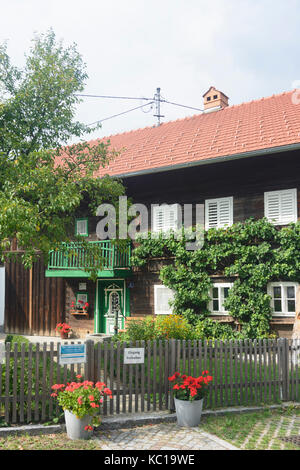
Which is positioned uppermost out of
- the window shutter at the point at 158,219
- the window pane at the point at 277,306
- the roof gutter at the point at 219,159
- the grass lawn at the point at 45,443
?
the roof gutter at the point at 219,159

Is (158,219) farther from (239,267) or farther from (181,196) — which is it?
(239,267)

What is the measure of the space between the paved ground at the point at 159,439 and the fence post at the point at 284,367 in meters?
2.39

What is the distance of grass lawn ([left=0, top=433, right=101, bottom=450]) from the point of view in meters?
5.85

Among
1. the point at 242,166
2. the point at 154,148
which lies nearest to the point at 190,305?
the point at 242,166

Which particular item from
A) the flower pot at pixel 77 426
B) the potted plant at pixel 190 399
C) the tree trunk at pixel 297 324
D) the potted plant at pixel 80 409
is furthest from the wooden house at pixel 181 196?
the flower pot at pixel 77 426

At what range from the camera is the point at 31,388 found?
22.0 ft

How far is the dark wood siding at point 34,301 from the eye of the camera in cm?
1728

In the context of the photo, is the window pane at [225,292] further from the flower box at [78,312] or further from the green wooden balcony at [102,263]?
the flower box at [78,312]

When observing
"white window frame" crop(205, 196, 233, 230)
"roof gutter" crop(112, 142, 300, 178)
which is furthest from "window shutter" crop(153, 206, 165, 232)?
"white window frame" crop(205, 196, 233, 230)

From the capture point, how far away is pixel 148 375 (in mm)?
7359

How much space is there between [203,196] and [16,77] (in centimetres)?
694

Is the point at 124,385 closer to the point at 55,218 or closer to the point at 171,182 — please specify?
the point at 55,218

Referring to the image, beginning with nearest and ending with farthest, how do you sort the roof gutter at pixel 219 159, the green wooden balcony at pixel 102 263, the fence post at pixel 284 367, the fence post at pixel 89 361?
1. the fence post at pixel 89 361
2. the fence post at pixel 284 367
3. the roof gutter at pixel 219 159
4. the green wooden balcony at pixel 102 263

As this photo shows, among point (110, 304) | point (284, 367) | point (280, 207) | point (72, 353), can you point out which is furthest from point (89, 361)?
point (110, 304)
